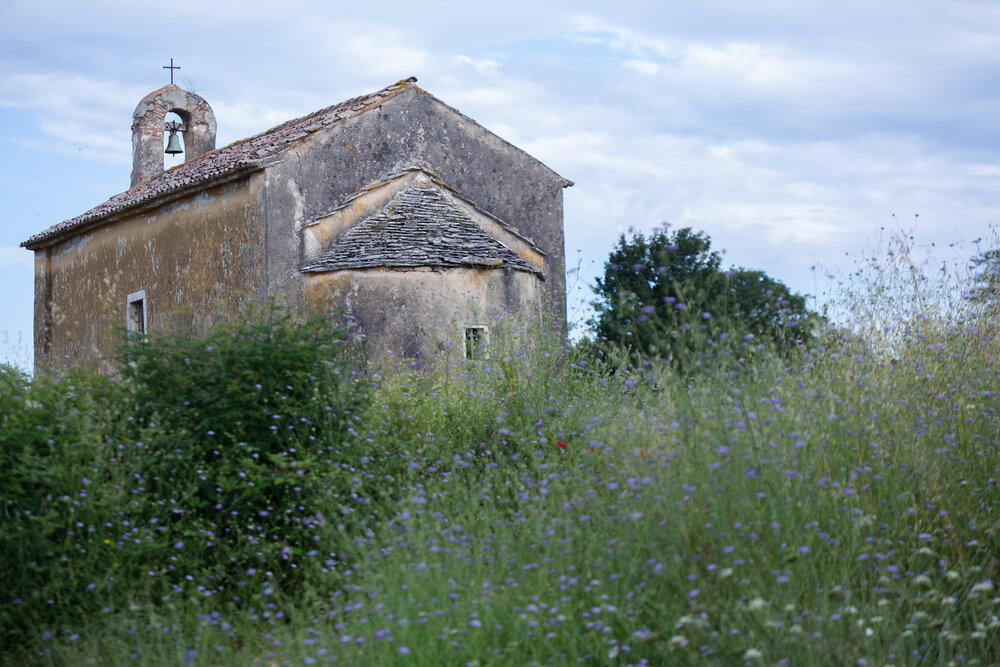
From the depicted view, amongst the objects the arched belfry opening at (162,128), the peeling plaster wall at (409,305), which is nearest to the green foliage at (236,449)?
the peeling plaster wall at (409,305)

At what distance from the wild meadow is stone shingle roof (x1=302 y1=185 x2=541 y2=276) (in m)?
6.16

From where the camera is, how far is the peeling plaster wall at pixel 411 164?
44.3 feet

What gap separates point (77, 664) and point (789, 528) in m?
3.36

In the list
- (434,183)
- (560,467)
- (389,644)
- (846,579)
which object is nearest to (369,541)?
(389,644)

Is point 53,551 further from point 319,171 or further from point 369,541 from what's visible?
point 319,171

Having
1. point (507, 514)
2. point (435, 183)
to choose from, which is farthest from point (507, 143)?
point (507, 514)

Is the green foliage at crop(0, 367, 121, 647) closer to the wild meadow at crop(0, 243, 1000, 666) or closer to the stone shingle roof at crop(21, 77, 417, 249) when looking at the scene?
the wild meadow at crop(0, 243, 1000, 666)

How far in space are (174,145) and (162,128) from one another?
453mm

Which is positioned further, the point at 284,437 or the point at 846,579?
the point at 284,437

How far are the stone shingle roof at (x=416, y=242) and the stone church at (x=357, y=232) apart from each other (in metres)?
0.03

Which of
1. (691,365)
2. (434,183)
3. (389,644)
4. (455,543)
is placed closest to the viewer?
(389,644)

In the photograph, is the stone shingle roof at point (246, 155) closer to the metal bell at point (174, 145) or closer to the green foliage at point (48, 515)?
the metal bell at point (174, 145)

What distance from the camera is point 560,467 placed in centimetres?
555

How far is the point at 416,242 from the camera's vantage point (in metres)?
12.9
